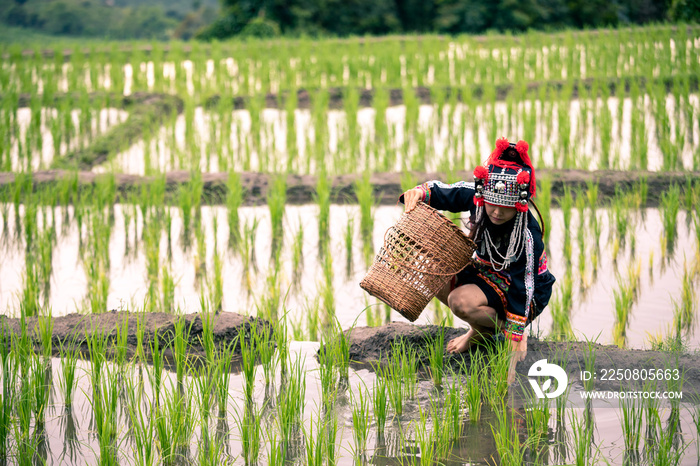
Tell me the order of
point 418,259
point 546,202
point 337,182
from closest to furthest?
1. point 418,259
2. point 546,202
3. point 337,182

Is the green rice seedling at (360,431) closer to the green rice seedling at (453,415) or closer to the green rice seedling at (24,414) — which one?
the green rice seedling at (453,415)

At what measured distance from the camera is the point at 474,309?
7.95 ft

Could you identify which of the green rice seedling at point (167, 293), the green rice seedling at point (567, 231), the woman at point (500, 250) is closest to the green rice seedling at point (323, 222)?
the green rice seedling at point (167, 293)

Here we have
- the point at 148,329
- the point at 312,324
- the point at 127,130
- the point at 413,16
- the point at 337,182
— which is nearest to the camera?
the point at 148,329

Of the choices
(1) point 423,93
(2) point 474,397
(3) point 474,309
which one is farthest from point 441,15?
(2) point 474,397

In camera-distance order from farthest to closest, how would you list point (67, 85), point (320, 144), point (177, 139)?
point (67, 85)
point (177, 139)
point (320, 144)

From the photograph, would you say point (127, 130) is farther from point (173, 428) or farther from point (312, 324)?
point (173, 428)

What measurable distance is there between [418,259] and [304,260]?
56.6 inches

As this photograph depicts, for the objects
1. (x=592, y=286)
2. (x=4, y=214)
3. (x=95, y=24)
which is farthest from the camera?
(x=95, y=24)

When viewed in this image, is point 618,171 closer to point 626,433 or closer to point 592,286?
point 592,286

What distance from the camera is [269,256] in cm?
376

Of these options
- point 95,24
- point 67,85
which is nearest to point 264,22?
point 67,85

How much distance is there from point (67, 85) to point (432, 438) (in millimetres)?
6771

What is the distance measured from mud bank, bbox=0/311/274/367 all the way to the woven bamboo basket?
1.83ft
